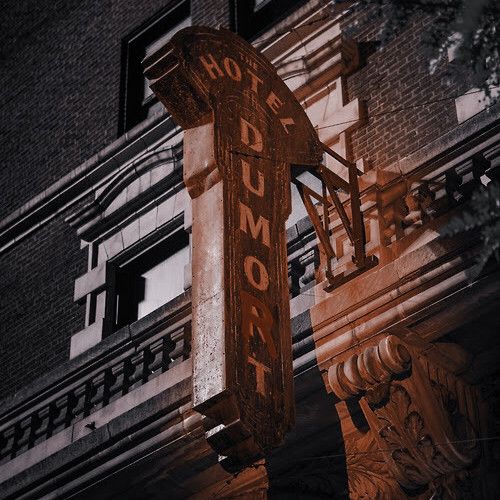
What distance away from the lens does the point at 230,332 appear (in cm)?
937

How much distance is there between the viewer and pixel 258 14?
52.7ft

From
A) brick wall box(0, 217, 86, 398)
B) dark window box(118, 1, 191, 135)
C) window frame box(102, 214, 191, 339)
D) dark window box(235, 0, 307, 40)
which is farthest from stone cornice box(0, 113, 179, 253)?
dark window box(235, 0, 307, 40)

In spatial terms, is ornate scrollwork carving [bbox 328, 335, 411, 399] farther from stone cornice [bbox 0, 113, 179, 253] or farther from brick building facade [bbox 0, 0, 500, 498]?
stone cornice [bbox 0, 113, 179, 253]

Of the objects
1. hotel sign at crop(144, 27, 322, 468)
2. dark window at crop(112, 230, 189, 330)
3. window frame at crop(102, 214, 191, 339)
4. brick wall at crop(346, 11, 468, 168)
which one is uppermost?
hotel sign at crop(144, 27, 322, 468)

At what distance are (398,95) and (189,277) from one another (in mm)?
3300

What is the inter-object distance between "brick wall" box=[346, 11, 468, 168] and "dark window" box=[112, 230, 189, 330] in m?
3.11

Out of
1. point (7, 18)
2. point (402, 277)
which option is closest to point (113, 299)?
point (402, 277)

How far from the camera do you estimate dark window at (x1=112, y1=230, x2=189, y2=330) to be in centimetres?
1463

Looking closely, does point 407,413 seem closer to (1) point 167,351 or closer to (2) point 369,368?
(2) point 369,368

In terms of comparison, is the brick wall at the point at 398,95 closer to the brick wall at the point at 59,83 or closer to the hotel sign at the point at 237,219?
the hotel sign at the point at 237,219

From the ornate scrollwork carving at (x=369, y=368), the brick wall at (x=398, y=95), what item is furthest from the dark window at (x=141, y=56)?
the ornate scrollwork carving at (x=369, y=368)

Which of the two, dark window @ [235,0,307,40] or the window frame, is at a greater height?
dark window @ [235,0,307,40]

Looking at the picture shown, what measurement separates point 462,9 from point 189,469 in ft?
18.2

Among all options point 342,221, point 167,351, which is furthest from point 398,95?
point 167,351
